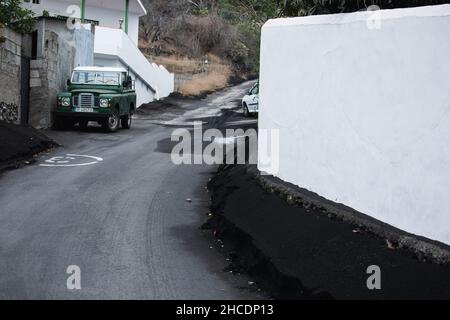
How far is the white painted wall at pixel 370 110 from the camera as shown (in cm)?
604

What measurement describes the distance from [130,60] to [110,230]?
81.7ft

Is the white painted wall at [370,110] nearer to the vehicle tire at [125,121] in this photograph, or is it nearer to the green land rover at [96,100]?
the green land rover at [96,100]

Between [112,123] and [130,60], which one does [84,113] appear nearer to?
[112,123]

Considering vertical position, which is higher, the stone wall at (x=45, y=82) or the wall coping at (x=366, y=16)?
the stone wall at (x=45, y=82)

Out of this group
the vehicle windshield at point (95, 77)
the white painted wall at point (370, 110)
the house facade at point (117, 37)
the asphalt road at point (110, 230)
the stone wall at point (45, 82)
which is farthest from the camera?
the house facade at point (117, 37)

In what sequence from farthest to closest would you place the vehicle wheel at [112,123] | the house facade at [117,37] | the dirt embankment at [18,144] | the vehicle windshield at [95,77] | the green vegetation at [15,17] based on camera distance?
the house facade at [117,37], the vehicle windshield at [95,77], the vehicle wheel at [112,123], the green vegetation at [15,17], the dirt embankment at [18,144]

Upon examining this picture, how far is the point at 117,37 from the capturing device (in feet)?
102

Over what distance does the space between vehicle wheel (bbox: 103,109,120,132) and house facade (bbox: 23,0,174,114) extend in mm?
6940

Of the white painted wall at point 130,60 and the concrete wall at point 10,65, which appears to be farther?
the white painted wall at point 130,60

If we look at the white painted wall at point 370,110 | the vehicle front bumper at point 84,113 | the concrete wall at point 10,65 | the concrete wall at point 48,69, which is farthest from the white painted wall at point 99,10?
the white painted wall at point 370,110

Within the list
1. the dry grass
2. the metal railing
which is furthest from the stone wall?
the dry grass

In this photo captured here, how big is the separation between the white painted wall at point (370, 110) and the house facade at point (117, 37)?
64.7 feet

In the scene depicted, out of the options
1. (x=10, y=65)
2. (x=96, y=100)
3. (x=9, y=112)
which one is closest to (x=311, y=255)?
(x=9, y=112)

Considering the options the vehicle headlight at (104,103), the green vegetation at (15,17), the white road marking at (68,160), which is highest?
the green vegetation at (15,17)
